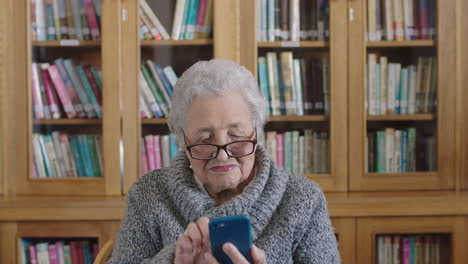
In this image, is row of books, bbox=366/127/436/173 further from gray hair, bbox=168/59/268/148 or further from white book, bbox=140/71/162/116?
gray hair, bbox=168/59/268/148

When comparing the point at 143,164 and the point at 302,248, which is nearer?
the point at 302,248

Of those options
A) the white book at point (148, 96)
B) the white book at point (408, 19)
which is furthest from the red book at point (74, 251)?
the white book at point (408, 19)

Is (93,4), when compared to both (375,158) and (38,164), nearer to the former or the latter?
(38,164)

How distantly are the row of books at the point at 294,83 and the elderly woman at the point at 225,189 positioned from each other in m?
1.08

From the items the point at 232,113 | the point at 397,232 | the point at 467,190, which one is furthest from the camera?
the point at 467,190

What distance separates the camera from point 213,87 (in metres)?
1.44

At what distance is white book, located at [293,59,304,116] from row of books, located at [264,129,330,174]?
102 mm

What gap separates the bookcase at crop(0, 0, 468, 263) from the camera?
2514mm

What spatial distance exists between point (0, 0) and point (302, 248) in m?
1.79

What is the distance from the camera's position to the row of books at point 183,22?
255 cm

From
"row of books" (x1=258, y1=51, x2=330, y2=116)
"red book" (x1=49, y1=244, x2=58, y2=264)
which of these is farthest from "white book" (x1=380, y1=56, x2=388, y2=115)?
"red book" (x1=49, y1=244, x2=58, y2=264)

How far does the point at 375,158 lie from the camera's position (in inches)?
102

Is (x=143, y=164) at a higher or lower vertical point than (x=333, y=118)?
lower

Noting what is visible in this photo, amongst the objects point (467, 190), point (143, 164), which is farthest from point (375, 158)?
point (143, 164)
